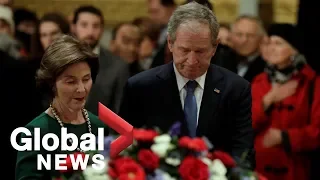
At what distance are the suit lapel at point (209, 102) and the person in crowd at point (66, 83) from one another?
0.51 meters

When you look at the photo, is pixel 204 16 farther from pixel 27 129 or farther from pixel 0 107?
pixel 0 107

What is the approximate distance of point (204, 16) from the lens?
4.21m

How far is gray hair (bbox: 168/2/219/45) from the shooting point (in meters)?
4.21

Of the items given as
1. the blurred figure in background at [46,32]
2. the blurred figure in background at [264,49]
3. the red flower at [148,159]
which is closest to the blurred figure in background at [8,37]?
the blurred figure in background at [46,32]

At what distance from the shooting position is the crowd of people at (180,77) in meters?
4.18

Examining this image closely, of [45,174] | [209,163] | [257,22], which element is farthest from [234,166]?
[257,22]

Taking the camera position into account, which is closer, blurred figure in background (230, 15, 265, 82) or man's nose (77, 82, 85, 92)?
man's nose (77, 82, 85, 92)

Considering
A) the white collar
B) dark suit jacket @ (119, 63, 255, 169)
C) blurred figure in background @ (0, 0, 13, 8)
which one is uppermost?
the white collar

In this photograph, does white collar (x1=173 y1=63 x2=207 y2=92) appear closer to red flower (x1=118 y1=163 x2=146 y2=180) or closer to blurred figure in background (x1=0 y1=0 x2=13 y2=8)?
red flower (x1=118 y1=163 x2=146 y2=180)

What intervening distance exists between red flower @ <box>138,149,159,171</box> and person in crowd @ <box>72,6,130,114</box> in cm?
229

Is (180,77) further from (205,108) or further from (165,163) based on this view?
(165,163)

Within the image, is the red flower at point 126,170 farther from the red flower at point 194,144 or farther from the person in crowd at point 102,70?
the person in crowd at point 102,70

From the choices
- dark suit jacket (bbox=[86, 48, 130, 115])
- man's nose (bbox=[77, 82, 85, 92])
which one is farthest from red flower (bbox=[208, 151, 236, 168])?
dark suit jacket (bbox=[86, 48, 130, 115])

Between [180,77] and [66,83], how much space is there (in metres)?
0.60
